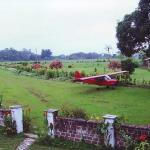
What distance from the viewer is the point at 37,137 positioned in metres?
15.4

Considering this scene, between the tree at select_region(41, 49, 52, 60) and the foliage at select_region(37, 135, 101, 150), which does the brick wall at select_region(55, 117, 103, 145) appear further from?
the tree at select_region(41, 49, 52, 60)

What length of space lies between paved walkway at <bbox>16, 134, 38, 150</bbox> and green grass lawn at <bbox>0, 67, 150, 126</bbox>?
8.25 ft

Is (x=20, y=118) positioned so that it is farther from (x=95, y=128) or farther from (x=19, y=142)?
(x=95, y=128)

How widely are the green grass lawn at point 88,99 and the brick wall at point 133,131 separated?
5.99 meters

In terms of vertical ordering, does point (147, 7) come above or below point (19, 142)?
above

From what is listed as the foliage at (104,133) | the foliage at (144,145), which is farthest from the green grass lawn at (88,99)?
the foliage at (144,145)

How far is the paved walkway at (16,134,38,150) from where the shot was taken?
14.6m

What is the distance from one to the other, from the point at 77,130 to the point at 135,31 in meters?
16.0

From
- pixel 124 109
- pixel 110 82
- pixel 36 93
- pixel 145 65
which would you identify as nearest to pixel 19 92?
pixel 36 93

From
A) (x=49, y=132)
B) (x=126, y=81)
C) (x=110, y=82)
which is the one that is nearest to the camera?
(x=49, y=132)

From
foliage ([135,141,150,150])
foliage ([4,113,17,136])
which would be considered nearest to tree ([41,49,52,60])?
foliage ([4,113,17,136])

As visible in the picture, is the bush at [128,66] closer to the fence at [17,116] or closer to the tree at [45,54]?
the fence at [17,116]

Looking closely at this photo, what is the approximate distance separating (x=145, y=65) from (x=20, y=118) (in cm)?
5125

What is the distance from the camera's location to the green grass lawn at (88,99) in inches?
859
